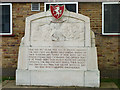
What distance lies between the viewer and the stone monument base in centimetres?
546

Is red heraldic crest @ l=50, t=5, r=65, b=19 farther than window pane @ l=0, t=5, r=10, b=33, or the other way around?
window pane @ l=0, t=5, r=10, b=33

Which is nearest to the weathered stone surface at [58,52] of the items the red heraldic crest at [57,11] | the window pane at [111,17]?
the red heraldic crest at [57,11]

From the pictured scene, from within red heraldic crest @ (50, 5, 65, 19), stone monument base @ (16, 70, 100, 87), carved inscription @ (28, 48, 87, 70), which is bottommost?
stone monument base @ (16, 70, 100, 87)

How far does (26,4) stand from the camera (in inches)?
302

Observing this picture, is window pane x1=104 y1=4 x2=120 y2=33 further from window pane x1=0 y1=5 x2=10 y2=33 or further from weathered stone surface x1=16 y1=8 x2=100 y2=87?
window pane x1=0 y1=5 x2=10 y2=33

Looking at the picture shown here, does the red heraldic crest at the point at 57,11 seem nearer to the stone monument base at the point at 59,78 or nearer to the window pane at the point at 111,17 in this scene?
the stone monument base at the point at 59,78

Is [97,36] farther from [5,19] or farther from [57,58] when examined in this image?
[5,19]

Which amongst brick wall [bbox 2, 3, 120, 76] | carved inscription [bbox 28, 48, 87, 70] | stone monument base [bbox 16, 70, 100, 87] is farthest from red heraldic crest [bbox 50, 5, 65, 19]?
brick wall [bbox 2, 3, 120, 76]

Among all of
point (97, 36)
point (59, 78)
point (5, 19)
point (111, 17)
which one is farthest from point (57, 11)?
point (5, 19)

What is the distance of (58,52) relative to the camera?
5.55 metres

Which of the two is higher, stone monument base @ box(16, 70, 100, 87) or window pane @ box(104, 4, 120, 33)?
window pane @ box(104, 4, 120, 33)

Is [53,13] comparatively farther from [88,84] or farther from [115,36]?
[115,36]

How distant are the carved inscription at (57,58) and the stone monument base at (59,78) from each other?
15 centimetres

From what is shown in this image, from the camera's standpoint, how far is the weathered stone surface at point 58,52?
550cm
